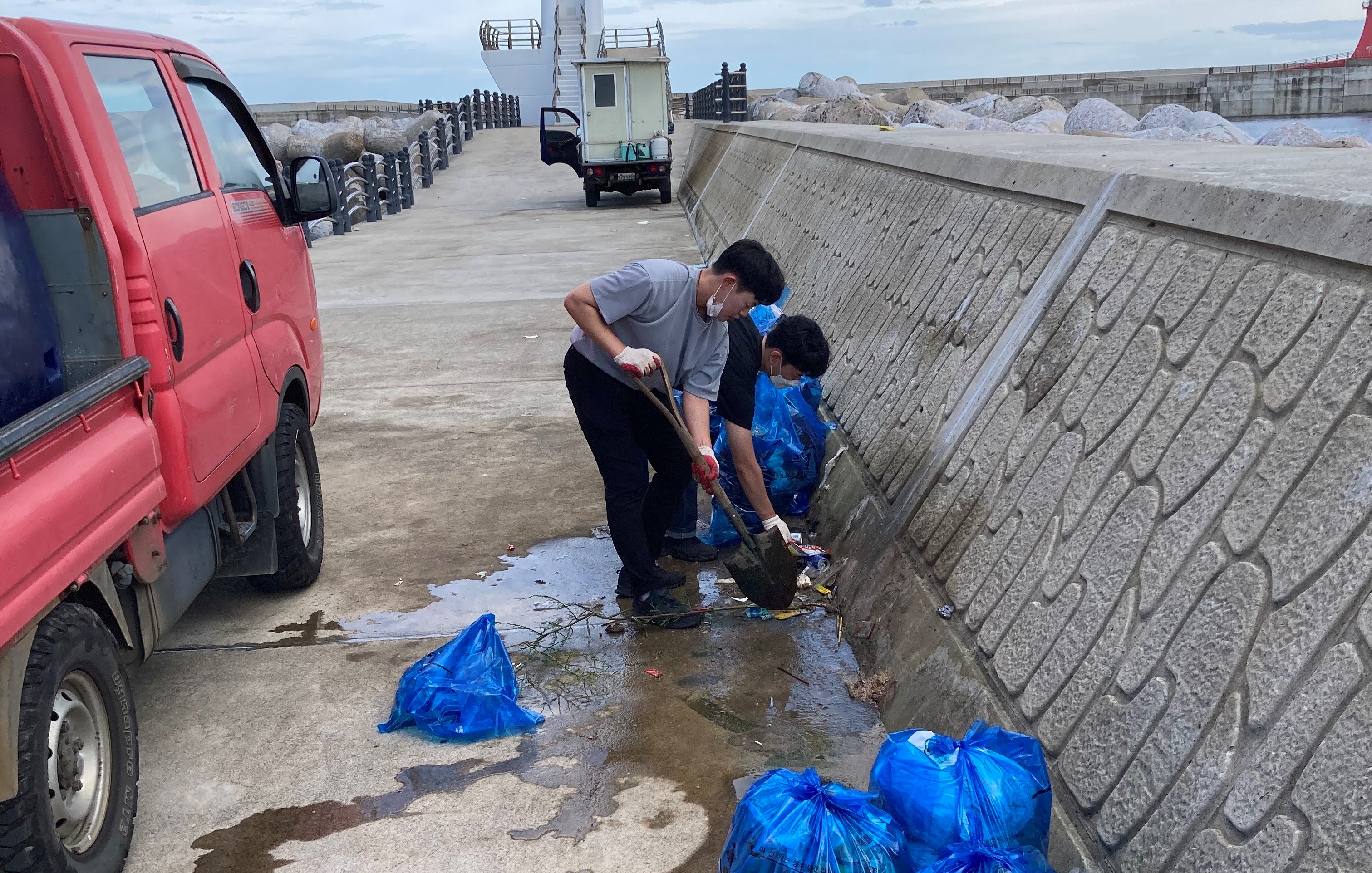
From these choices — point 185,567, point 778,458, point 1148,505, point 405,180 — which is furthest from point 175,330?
point 405,180

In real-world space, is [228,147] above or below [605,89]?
above

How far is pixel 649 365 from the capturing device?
13.1ft

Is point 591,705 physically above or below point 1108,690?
below

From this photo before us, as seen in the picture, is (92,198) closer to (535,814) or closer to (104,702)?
(104,702)

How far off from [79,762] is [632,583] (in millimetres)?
2135

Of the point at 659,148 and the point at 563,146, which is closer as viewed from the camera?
the point at 659,148

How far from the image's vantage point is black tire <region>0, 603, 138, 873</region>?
239 centimetres

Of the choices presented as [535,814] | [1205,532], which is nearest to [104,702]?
[535,814]

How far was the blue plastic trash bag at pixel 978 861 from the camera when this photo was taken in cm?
216

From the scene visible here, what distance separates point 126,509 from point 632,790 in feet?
5.12

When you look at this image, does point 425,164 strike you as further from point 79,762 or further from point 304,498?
point 79,762

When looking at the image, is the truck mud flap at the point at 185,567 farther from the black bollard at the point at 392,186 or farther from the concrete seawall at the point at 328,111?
the concrete seawall at the point at 328,111

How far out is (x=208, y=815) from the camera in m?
3.18

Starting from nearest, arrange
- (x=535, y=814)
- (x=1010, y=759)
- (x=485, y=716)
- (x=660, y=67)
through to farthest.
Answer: (x=1010, y=759) → (x=535, y=814) → (x=485, y=716) → (x=660, y=67)
